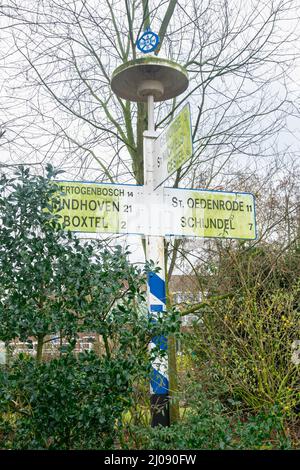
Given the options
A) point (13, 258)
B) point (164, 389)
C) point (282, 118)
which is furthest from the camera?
point (282, 118)

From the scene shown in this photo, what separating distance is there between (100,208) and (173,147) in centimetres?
74

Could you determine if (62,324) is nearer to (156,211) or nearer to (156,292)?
(156,292)

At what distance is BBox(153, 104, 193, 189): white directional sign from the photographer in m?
3.60

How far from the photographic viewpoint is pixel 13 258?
2.87 metres

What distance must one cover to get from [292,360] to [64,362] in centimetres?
287

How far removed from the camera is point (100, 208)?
3.98 metres

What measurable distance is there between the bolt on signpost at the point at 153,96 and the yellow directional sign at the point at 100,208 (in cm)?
17

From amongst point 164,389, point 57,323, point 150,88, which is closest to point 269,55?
point 150,88

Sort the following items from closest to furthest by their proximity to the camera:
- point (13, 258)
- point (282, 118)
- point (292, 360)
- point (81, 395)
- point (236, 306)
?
1. point (81, 395)
2. point (13, 258)
3. point (292, 360)
4. point (236, 306)
5. point (282, 118)

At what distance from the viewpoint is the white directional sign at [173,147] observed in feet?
11.8

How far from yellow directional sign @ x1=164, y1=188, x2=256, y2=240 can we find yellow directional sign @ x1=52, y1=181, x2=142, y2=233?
0.96 feet

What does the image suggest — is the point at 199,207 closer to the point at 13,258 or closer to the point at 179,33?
the point at 13,258

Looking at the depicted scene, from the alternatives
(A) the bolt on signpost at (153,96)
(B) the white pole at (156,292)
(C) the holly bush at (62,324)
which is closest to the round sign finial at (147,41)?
(A) the bolt on signpost at (153,96)

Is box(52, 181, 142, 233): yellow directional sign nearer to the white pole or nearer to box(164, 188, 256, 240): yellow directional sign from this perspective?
the white pole
